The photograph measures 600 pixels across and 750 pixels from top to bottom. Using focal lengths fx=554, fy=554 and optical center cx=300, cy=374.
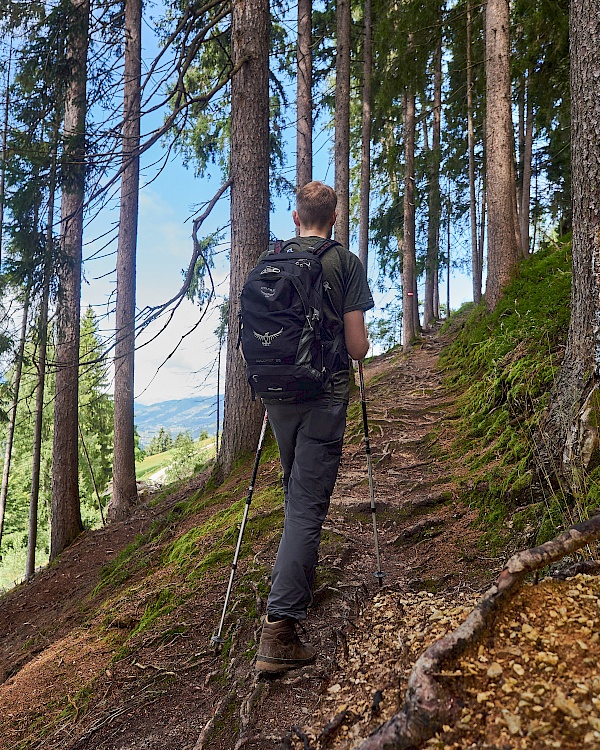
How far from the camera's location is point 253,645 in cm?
330

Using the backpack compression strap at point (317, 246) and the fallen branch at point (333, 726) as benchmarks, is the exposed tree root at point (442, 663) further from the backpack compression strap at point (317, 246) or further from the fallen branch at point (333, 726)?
the backpack compression strap at point (317, 246)

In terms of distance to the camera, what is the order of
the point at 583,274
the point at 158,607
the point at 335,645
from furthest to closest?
1. the point at 158,607
2. the point at 583,274
3. the point at 335,645

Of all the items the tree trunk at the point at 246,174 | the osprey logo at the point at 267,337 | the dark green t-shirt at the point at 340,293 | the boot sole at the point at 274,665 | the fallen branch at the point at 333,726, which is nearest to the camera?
the fallen branch at the point at 333,726

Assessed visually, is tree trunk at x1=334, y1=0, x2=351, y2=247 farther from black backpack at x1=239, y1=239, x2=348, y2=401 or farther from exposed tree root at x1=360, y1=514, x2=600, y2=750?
exposed tree root at x1=360, y1=514, x2=600, y2=750

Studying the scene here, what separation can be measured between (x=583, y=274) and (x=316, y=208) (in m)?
1.79

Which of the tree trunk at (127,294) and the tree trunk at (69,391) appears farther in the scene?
the tree trunk at (127,294)

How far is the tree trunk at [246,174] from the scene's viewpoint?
261 inches

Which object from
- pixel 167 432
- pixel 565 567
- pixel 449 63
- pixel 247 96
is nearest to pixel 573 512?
pixel 565 567

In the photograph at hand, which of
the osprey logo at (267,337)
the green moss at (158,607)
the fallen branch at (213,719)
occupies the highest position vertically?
the osprey logo at (267,337)

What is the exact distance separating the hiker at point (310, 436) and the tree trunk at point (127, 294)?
26.4 ft

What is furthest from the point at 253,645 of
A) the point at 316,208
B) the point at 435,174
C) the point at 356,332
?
the point at 435,174

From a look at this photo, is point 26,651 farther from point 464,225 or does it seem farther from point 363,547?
point 464,225

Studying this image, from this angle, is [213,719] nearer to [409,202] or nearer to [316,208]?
[316,208]

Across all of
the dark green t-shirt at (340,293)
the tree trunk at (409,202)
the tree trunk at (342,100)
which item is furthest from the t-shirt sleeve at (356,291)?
the tree trunk at (409,202)
